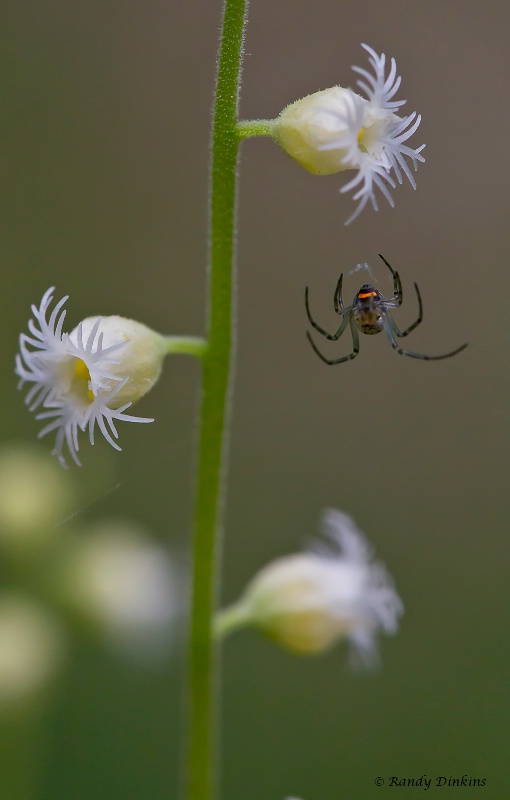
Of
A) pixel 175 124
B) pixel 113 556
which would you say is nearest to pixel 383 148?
pixel 113 556

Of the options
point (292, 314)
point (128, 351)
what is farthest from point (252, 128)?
point (292, 314)

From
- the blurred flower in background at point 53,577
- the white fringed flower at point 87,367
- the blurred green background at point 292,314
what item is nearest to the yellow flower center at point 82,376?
the white fringed flower at point 87,367

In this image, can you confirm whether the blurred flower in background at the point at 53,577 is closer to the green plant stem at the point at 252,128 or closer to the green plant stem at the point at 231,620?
the green plant stem at the point at 231,620

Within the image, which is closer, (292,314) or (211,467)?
(211,467)

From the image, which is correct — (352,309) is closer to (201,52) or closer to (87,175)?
(87,175)

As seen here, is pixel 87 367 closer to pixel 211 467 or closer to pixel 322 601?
pixel 211 467
